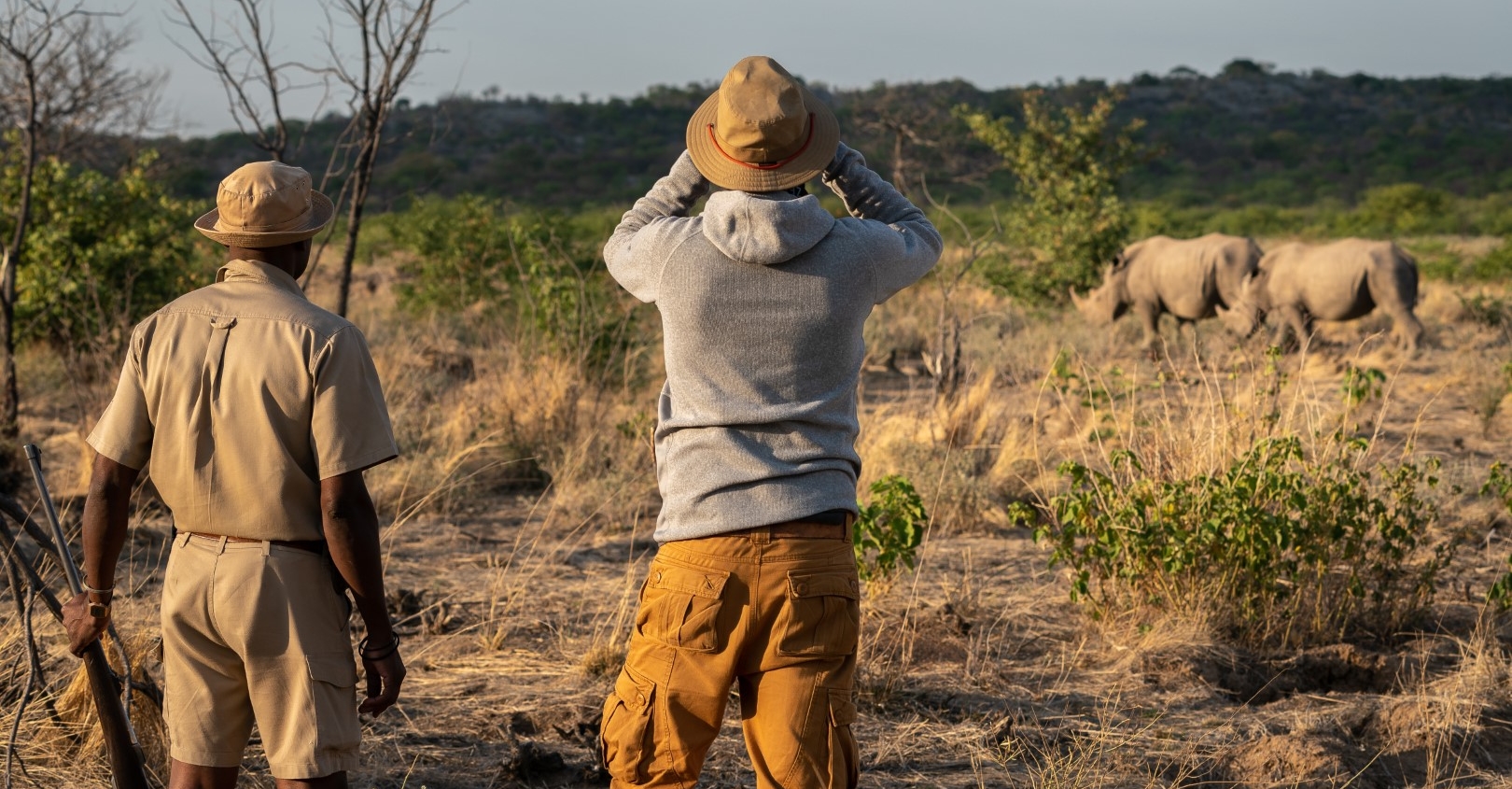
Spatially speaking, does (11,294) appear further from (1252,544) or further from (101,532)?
(1252,544)

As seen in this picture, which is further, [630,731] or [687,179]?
[687,179]

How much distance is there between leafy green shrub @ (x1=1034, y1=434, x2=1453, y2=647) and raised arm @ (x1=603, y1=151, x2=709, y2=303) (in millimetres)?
2513

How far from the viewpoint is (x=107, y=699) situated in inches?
114

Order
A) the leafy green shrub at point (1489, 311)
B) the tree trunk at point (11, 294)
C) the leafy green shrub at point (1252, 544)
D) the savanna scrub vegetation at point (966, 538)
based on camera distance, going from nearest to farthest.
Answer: the savanna scrub vegetation at point (966, 538), the leafy green shrub at point (1252, 544), the tree trunk at point (11, 294), the leafy green shrub at point (1489, 311)

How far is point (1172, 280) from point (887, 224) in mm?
13089

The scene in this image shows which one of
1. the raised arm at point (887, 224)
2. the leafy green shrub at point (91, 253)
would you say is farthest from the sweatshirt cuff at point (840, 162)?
the leafy green shrub at point (91, 253)

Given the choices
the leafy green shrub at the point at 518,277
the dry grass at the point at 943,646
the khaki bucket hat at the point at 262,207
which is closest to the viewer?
the khaki bucket hat at the point at 262,207

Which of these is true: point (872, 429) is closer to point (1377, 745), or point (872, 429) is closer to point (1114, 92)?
point (1377, 745)

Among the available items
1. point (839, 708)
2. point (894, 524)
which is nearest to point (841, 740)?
point (839, 708)

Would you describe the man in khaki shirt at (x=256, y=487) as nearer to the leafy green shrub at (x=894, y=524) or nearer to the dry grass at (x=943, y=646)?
the dry grass at (x=943, y=646)

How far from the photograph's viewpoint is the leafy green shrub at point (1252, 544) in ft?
16.2

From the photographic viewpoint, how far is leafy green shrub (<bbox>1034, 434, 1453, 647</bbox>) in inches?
195

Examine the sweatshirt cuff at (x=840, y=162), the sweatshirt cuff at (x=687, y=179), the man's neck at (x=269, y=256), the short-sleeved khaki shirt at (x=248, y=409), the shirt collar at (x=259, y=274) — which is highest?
the sweatshirt cuff at (x=840, y=162)

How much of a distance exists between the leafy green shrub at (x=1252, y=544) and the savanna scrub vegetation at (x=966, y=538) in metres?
0.02
